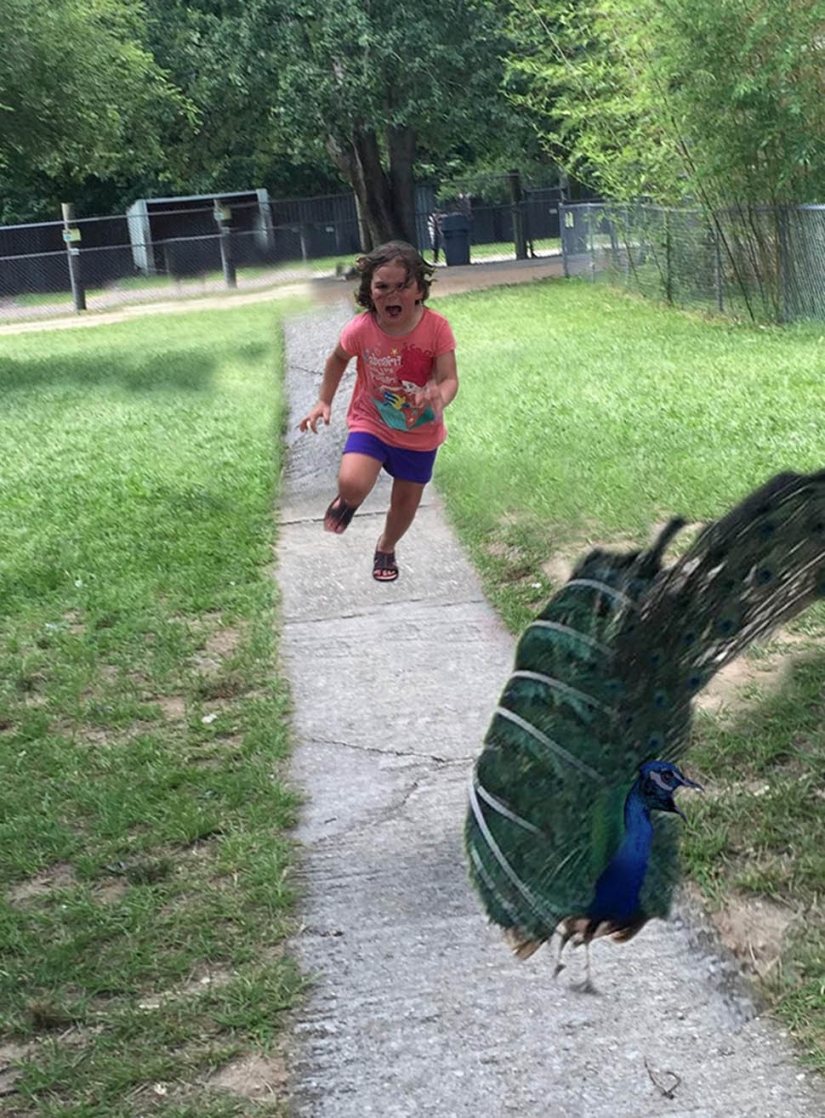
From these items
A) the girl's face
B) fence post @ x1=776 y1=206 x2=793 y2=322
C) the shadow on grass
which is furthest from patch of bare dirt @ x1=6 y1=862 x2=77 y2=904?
fence post @ x1=776 y1=206 x2=793 y2=322

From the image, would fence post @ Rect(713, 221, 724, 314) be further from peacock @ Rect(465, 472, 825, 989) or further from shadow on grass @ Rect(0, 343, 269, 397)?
peacock @ Rect(465, 472, 825, 989)

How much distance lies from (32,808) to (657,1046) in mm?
2047

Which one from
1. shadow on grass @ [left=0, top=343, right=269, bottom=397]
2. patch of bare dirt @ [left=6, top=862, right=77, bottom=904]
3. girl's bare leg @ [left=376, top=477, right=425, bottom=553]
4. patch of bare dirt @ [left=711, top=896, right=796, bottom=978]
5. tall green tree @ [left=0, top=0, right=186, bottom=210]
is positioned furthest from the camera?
tall green tree @ [left=0, top=0, right=186, bottom=210]

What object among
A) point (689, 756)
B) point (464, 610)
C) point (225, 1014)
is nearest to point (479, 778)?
point (225, 1014)

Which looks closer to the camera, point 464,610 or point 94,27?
point 464,610

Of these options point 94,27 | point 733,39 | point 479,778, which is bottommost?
point 479,778

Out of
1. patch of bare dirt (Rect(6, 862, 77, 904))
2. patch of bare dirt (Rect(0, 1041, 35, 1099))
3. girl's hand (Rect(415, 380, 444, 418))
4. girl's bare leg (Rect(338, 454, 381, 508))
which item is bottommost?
patch of bare dirt (Rect(0, 1041, 35, 1099))

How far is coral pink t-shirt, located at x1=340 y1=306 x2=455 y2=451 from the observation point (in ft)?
16.2

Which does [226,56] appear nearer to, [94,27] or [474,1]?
[474,1]

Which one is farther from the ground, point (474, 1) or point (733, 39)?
point (474, 1)

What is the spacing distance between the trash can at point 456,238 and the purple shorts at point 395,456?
25.2m

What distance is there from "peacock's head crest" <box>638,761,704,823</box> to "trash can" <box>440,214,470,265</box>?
1113 inches

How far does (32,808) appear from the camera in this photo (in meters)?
3.93

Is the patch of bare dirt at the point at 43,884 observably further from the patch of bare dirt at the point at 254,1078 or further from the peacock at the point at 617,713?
the peacock at the point at 617,713
